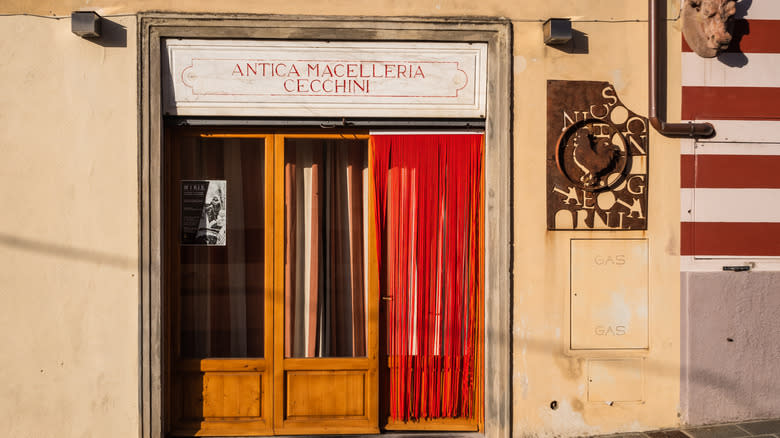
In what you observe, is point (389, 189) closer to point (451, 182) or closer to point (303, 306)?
point (451, 182)

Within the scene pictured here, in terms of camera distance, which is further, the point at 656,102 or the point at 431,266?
the point at 431,266

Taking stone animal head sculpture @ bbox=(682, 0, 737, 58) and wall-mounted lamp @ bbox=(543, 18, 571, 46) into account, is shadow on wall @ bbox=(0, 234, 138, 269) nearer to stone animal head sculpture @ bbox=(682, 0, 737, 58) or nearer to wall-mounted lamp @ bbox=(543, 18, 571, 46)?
wall-mounted lamp @ bbox=(543, 18, 571, 46)

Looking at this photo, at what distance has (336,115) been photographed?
5.01 m

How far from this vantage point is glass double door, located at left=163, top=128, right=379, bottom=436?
5125 mm

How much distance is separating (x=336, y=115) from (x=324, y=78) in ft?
1.03

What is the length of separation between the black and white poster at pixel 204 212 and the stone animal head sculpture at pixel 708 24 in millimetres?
4066

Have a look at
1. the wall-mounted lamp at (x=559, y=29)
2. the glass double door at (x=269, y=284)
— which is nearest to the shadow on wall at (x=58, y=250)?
the glass double door at (x=269, y=284)

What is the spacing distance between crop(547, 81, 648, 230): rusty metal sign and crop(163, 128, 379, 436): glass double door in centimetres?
158

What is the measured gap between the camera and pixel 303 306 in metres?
5.28

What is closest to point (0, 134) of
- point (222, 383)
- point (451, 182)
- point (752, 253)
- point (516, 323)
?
point (222, 383)

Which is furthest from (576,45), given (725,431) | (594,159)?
(725,431)

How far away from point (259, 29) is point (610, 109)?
2.93 meters

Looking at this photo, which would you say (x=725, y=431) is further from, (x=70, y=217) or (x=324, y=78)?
(x=70, y=217)

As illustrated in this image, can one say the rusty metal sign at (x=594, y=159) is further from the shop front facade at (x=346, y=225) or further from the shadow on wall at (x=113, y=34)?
the shadow on wall at (x=113, y=34)
